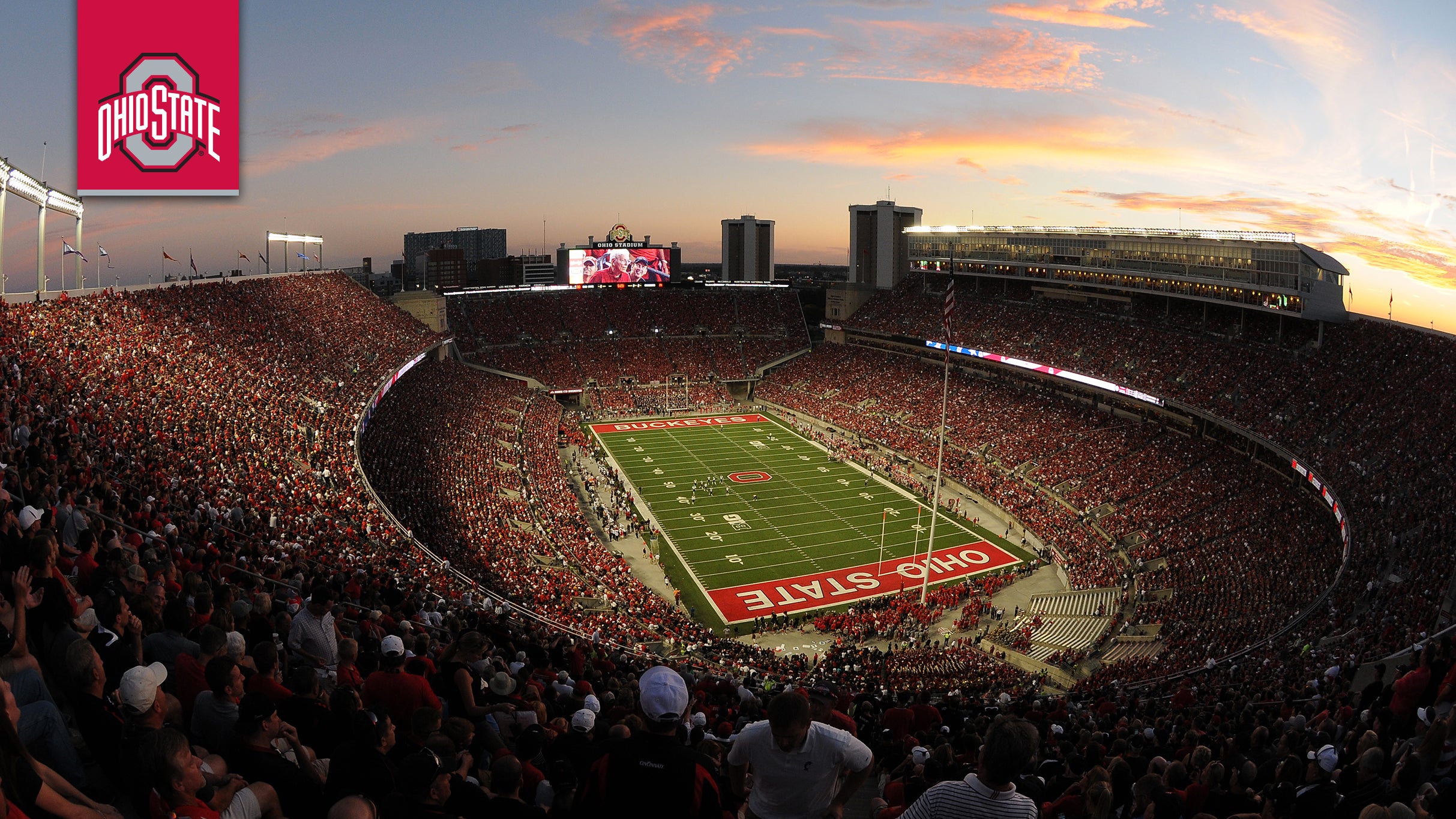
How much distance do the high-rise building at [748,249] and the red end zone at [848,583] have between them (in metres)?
A: 64.3

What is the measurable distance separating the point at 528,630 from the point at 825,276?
92.2 metres

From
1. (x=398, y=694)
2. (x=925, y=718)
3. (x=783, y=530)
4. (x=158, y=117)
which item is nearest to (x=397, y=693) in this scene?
(x=398, y=694)

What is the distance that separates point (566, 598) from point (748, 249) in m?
74.5

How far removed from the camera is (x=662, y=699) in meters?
3.59

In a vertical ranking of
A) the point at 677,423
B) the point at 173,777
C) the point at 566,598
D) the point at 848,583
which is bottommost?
the point at 848,583

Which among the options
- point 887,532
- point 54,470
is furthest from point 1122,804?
point 887,532

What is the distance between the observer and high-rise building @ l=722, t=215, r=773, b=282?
94875 millimetres

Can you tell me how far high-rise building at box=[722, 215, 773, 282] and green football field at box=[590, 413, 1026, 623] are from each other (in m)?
47.6

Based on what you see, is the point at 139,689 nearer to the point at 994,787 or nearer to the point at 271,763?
the point at 271,763

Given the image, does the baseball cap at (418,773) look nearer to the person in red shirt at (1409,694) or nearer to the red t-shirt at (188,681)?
the red t-shirt at (188,681)

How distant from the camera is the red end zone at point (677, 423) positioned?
55062 millimetres

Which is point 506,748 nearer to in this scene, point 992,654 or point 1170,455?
point 992,654


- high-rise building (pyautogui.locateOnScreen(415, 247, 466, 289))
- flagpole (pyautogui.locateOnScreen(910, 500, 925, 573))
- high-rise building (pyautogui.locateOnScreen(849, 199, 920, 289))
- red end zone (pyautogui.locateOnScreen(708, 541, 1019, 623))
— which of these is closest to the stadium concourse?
red end zone (pyautogui.locateOnScreen(708, 541, 1019, 623))

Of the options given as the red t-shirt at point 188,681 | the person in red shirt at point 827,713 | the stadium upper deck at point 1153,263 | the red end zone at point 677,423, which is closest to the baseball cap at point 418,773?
the red t-shirt at point 188,681
